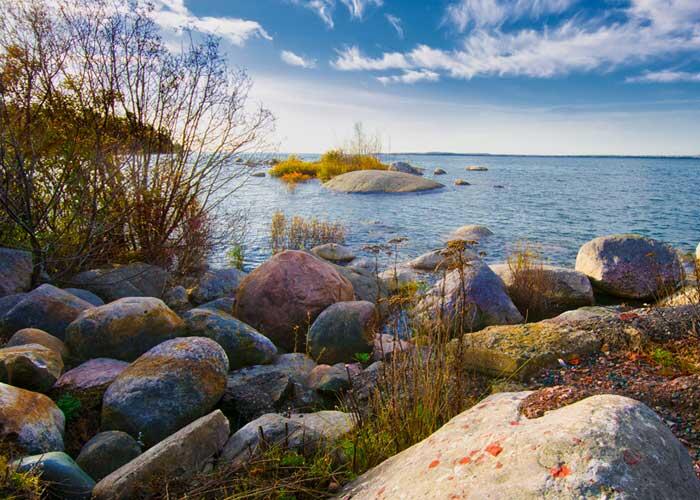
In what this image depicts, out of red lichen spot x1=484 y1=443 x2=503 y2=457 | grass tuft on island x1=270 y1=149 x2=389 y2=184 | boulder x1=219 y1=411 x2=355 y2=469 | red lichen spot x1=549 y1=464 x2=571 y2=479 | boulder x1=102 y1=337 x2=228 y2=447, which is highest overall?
grass tuft on island x1=270 y1=149 x2=389 y2=184

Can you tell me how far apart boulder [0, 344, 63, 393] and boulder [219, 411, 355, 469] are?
198cm

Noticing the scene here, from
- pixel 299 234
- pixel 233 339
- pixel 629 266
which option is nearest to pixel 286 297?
pixel 233 339

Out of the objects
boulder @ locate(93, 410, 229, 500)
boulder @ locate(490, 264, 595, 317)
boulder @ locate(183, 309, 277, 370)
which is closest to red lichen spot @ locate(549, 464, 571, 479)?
boulder @ locate(93, 410, 229, 500)

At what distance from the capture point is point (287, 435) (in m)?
2.71

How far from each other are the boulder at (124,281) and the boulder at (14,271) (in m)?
0.72

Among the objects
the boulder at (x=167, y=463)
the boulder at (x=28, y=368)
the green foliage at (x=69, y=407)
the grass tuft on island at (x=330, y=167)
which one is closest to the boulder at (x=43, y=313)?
the boulder at (x=28, y=368)

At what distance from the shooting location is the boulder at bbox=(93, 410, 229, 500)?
8.50ft

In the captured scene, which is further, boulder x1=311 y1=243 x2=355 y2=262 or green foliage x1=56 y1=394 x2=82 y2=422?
boulder x1=311 y1=243 x2=355 y2=262

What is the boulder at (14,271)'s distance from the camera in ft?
19.7

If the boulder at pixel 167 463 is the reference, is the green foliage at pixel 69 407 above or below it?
below

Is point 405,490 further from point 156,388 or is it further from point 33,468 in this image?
point 156,388

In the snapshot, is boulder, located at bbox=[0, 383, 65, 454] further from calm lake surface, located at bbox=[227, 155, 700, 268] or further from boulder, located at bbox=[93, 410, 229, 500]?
calm lake surface, located at bbox=[227, 155, 700, 268]

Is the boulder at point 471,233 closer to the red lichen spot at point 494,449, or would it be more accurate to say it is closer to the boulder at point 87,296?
the boulder at point 87,296

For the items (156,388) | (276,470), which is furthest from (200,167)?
(276,470)
